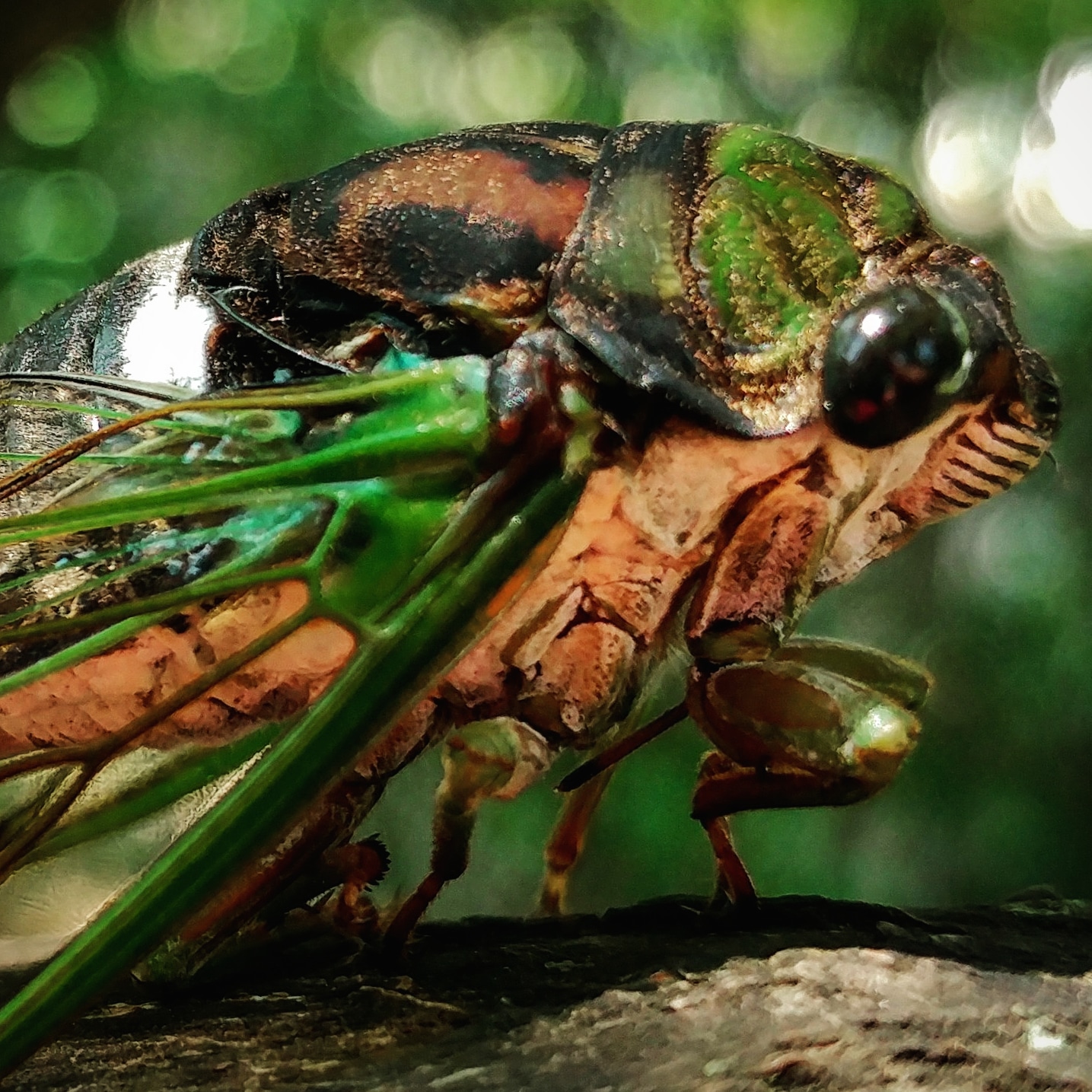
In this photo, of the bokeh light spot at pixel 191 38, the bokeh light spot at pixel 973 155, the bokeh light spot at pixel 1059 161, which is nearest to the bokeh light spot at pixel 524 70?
the bokeh light spot at pixel 191 38

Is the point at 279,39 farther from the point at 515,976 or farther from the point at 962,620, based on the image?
the point at 515,976

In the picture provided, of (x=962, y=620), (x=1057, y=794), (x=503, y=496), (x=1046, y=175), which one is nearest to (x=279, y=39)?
(x=1046, y=175)

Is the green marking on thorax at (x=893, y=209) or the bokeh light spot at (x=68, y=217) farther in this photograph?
the bokeh light spot at (x=68, y=217)

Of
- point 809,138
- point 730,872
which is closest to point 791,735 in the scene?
point 730,872

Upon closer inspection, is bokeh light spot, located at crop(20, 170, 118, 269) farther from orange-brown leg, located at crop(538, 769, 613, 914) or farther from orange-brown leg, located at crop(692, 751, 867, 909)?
orange-brown leg, located at crop(692, 751, 867, 909)

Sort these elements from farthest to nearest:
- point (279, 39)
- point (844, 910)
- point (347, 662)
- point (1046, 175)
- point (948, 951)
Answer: point (279, 39) < point (1046, 175) < point (844, 910) < point (948, 951) < point (347, 662)

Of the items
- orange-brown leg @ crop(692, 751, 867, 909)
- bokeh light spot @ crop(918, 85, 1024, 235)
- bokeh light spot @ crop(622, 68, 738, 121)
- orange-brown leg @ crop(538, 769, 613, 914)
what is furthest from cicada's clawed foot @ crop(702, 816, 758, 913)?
bokeh light spot @ crop(622, 68, 738, 121)

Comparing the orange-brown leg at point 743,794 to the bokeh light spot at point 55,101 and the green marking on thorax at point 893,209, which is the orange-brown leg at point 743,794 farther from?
the bokeh light spot at point 55,101
